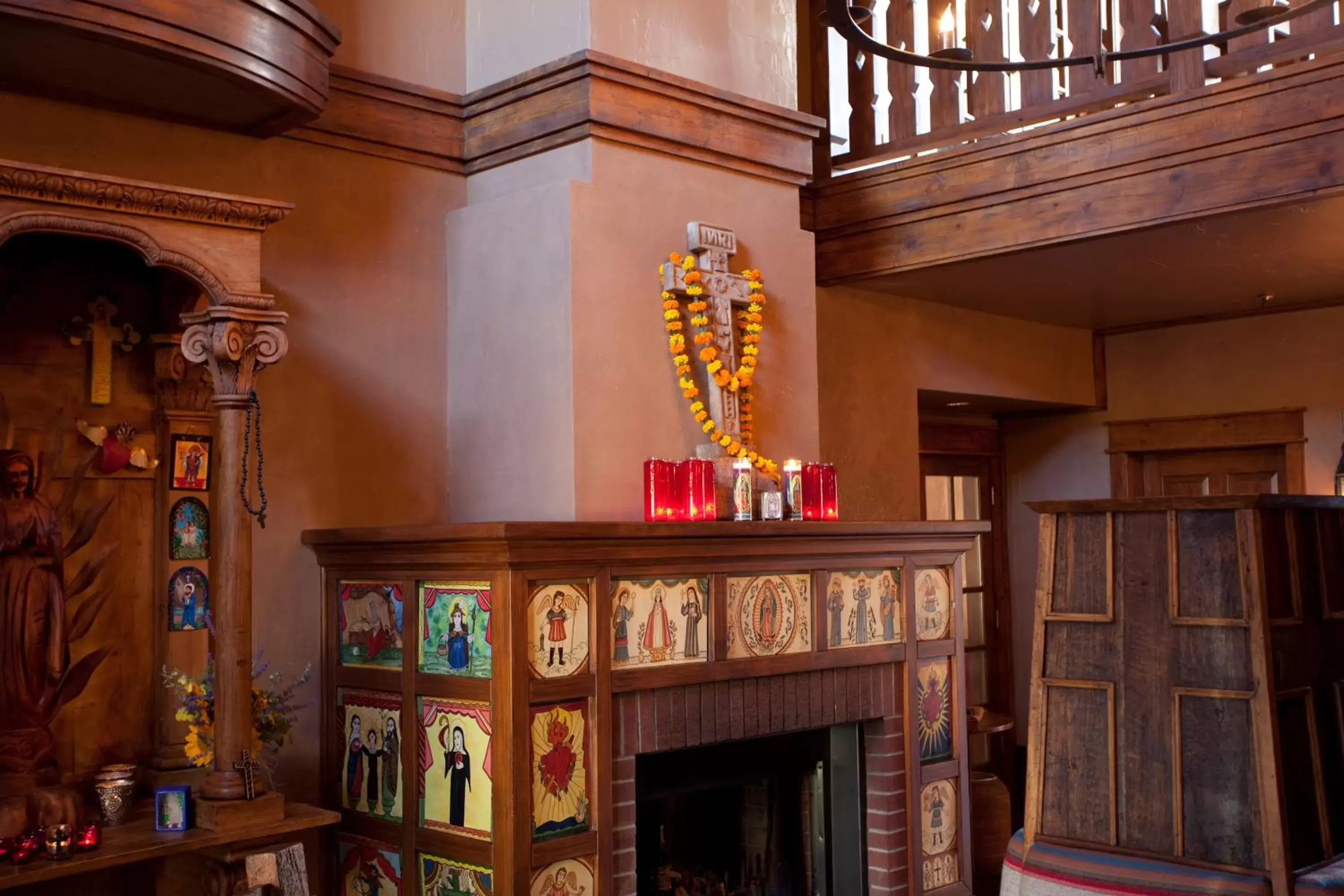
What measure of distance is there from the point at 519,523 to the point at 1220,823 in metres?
2.08

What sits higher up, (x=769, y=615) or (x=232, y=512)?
(x=232, y=512)

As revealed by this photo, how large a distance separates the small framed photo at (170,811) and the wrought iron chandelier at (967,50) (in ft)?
9.36

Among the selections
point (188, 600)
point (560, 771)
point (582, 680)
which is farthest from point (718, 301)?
point (188, 600)

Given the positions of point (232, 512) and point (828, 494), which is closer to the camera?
point (232, 512)

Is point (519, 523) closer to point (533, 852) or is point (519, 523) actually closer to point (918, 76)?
point (533, 852)

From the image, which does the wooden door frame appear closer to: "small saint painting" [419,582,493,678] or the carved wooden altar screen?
the carved wooden altar screen

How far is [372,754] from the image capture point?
4617 mm

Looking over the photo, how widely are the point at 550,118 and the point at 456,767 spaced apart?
95.4 inches

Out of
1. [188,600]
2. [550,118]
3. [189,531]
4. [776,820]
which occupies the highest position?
[550,118]

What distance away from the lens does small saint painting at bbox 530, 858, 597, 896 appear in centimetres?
423

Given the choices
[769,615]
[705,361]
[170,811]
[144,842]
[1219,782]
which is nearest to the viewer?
[1219,782]

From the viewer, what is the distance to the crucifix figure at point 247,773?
4.04 m

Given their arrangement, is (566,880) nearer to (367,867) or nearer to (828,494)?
(367,867)

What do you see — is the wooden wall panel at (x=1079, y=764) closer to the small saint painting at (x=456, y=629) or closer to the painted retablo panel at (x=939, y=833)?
the small saint painting at (x=456, y=629)
